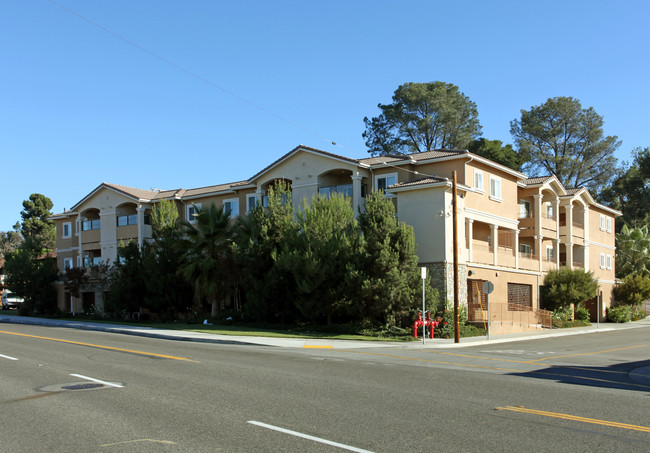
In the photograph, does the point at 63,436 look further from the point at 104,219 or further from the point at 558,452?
the point at 104,219

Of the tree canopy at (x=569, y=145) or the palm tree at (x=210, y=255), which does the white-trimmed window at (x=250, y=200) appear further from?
the tree canopy at (x=569, y=145)

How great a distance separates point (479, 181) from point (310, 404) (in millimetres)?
28475

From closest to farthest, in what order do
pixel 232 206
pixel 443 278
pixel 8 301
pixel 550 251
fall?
pixel 443 278 → pixel 232 206 → pixel 550 251 → pixel 8 301

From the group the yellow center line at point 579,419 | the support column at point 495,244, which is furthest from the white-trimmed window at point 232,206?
the yellow center line at point 579,419

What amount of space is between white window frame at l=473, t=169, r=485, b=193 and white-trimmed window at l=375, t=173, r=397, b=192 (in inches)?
191

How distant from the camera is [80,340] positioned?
23406 millimetres

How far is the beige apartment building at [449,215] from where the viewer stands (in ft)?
108

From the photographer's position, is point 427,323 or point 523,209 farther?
point 523,209

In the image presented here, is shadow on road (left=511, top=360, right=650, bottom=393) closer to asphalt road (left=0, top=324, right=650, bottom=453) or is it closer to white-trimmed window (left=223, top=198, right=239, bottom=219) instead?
asphalt road (left=0, top=324, right=650, bottom=453)

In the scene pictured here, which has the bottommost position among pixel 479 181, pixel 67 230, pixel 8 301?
pixel 8 301

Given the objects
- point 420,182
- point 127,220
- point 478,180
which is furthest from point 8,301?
point 478,180

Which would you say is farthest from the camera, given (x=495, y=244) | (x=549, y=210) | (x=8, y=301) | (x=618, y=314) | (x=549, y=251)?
(x=8, y=301)

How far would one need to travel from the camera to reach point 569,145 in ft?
221

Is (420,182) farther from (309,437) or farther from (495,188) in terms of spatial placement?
(309,437)
